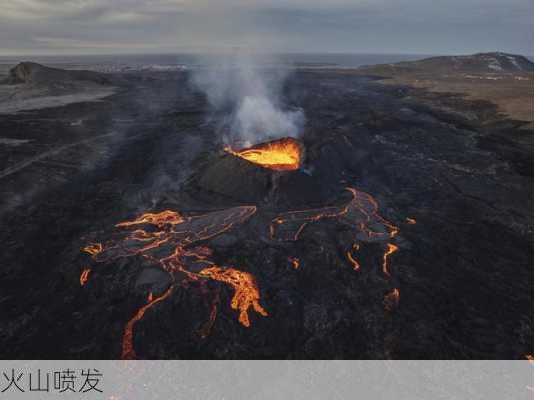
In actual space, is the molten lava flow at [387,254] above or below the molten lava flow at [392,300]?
above

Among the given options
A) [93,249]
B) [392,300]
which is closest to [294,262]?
[392,300]

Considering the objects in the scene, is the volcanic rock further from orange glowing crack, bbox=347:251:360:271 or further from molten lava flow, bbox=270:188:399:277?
orange glowing crack, bbox=347:251:360:271

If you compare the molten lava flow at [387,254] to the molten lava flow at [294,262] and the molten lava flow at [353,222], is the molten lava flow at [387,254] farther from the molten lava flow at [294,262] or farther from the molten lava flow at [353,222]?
the molten lava flow at [294,262]

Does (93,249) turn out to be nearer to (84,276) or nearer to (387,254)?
(84,276)

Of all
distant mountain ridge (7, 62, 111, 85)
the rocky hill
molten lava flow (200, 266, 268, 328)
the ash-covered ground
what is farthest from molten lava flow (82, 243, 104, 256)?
distant mountain ridge (7, 62, 111, 85)

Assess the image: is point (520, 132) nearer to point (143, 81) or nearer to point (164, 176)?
point (164, 176)

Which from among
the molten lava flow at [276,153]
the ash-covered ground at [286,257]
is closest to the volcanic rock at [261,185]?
the ash-covered ground at [286,257]
